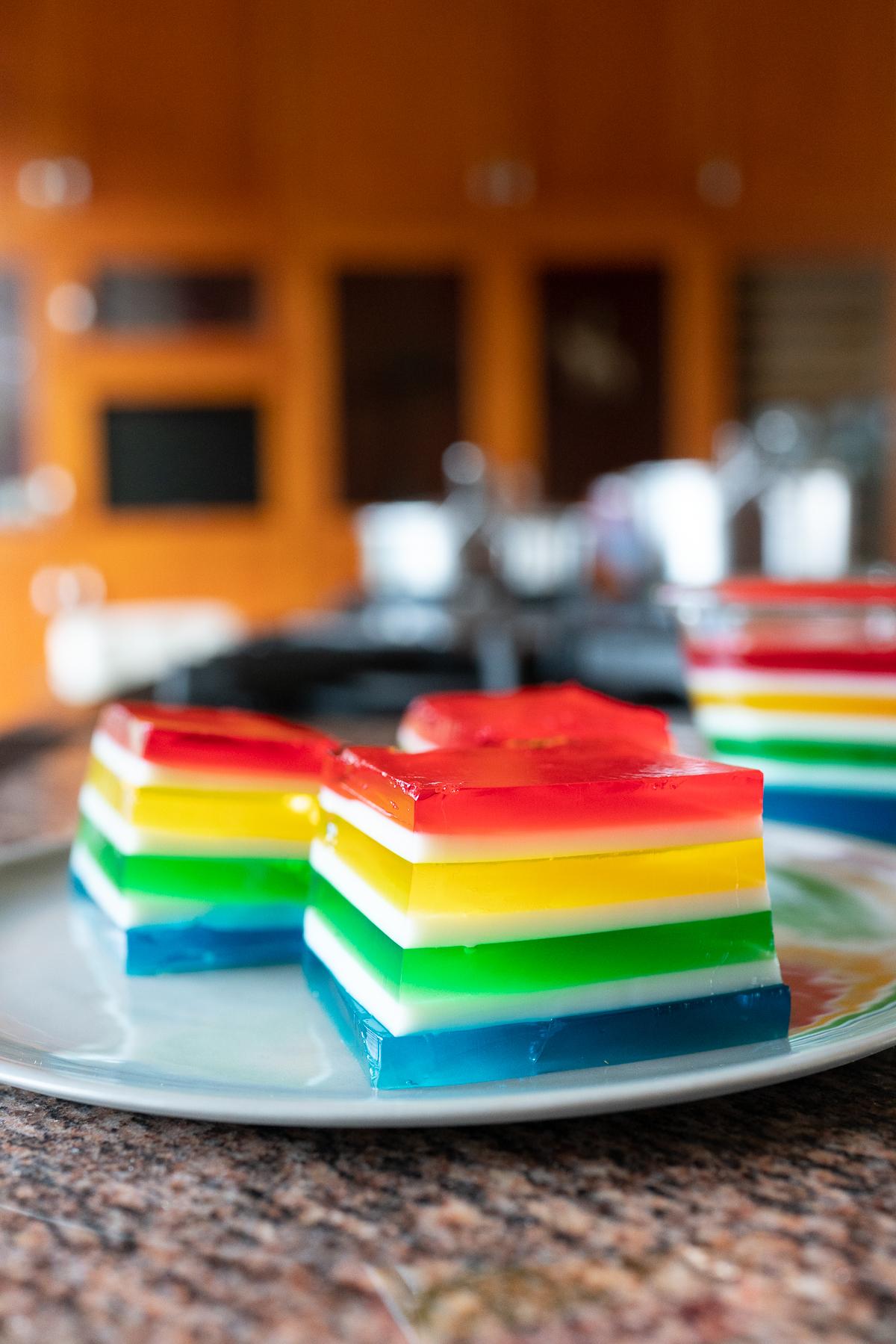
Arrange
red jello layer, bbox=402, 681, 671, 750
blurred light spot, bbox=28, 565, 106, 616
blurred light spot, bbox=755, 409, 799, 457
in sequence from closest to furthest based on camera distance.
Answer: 1. red jello layer, bbox=402, 681, 671, 750
2. blurred light spot, bbox=755, 409, 799, 457
3. blurred light spot, bbox=28, 565, 106, 616

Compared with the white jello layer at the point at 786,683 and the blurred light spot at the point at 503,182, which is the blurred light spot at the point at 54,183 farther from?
the white jello layer at the point at 786,683

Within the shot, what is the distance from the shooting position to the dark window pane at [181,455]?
384 cm

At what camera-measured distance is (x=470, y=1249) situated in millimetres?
265

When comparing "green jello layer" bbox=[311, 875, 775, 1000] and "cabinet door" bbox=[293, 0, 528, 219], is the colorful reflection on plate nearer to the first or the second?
"green jello layer" bbox=[311, 875, 775, 1000]

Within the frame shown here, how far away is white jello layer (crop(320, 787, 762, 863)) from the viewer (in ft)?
1.11

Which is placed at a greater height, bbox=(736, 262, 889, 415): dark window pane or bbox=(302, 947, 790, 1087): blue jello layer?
bbox=(736, 262, 889, 415): dark window pane

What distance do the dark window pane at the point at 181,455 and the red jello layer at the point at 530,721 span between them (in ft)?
11.4

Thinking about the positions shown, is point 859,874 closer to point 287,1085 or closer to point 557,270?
point 287,1085

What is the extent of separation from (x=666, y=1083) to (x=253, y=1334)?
0.34 ft

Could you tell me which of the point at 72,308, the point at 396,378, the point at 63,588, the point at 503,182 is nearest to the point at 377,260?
the point at 396,378

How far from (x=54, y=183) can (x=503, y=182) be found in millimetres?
1338

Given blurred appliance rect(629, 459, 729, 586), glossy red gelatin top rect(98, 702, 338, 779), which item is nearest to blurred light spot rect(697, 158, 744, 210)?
blurred appliance rect(629, 459, 729, 586)

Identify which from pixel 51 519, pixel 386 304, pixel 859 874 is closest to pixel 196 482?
pixel 51 519

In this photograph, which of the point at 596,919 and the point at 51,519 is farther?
the point at 51,519
